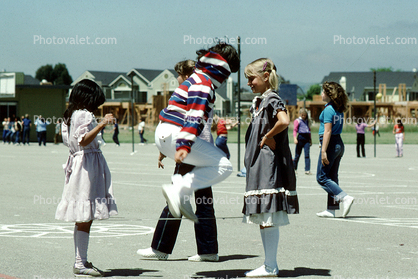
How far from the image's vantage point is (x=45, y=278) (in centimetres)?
487

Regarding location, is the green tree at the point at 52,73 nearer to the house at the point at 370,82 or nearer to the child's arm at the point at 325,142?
the house at the point at 370,82

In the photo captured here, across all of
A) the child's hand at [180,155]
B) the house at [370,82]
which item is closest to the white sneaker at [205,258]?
the child's hand at [180,155]

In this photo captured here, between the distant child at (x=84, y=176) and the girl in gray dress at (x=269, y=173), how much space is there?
1196 millimetres

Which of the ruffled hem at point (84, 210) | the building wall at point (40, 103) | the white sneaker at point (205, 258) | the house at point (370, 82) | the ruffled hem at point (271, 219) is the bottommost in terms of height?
the white sneaker at point (205, 258)

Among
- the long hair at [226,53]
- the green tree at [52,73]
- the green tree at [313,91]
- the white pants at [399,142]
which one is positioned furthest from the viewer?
the green tree at [52,73]

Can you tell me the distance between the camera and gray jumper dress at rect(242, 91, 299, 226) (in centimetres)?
489

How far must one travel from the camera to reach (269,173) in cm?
491

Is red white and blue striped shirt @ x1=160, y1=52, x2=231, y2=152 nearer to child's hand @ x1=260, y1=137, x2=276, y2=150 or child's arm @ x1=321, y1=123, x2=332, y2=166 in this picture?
child's hand @ x1=260, y1=137, x2=276, y2=150

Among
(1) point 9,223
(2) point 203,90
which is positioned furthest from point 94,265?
(1) point 9,223

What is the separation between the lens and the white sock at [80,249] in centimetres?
492

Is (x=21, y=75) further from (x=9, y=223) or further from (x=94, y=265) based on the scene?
(x=94, y=265)

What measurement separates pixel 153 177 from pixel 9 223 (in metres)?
7.29

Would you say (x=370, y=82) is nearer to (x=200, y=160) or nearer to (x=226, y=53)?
(x=226, y=53)

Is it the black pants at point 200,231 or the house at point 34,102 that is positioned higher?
the house at point 34,102
